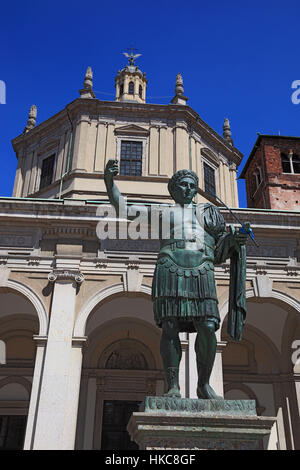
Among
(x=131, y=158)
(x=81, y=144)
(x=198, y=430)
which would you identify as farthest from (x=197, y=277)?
(x=81, y=144)

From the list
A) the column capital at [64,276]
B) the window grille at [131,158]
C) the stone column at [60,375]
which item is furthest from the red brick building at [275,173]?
the stone column at [60,375]

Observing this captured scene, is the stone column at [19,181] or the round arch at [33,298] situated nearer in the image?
the round arch at [33,298]

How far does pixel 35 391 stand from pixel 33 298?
240 centimetres

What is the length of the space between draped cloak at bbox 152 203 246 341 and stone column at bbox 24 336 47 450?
25.0 feet

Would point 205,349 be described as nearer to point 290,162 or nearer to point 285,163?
point 290,162

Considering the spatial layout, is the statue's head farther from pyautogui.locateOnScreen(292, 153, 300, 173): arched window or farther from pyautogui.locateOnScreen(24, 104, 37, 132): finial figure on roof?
pyautogui.locateOnScreen(292, 153, 300, 173): arched window

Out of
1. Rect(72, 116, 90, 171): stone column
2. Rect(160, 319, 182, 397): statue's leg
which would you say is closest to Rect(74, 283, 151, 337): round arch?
Rect(72, 116, 90, 171): stone column

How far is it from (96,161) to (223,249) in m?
14.0

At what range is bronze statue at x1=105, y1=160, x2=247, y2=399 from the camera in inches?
152

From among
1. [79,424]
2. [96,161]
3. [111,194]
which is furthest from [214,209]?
[96,161]

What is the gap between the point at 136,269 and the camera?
12.3m

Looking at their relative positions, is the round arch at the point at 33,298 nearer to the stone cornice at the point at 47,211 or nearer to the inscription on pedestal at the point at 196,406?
the stone cornice at the point at 47,211

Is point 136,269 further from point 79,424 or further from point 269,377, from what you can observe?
point 269,377

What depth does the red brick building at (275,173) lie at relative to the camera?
29.4 metres
